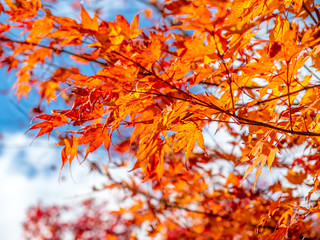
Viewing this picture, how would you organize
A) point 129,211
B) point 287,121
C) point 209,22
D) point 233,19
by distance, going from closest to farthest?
point 209,22
point 233,19
point 287,121
point 129,211

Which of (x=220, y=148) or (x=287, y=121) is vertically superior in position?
(x=220, y=148)

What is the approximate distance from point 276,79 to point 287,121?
0.19m

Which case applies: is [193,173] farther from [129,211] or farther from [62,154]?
[62,154]

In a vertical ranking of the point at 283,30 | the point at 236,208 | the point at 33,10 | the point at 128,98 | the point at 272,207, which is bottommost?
the point at 272,207

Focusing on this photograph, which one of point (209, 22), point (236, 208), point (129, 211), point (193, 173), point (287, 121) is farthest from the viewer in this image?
point (129, 211)

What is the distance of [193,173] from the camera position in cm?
253

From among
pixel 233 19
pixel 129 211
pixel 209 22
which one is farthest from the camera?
pixel 129 211

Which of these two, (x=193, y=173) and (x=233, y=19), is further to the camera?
(x=193, y=173)

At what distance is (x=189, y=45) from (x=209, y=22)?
0.09m

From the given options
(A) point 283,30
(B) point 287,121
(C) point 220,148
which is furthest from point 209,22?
(C) point 220,148

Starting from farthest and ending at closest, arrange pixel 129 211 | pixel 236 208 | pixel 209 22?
1. pixel 129 211
2. pixel 236 208
3. pixel 209 22

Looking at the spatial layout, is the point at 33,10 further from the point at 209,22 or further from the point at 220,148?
the point at 220,148

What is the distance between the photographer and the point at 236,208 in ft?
7.77

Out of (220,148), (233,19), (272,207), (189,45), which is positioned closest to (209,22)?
(189,45)
